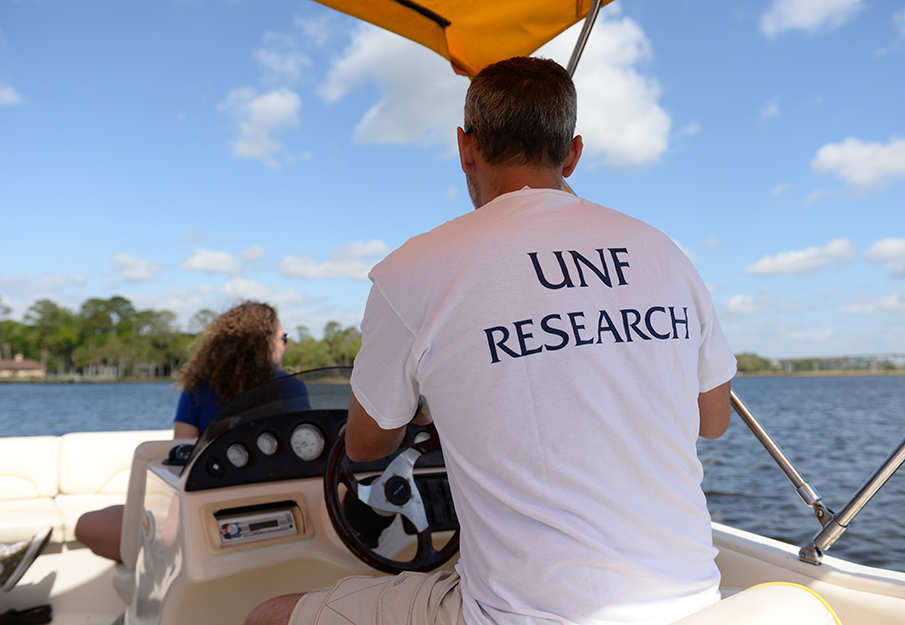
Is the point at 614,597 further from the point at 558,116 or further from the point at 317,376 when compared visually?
the point at 317,376

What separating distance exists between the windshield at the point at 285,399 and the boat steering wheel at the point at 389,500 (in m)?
0.22

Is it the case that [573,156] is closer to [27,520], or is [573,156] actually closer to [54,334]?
[27,520]

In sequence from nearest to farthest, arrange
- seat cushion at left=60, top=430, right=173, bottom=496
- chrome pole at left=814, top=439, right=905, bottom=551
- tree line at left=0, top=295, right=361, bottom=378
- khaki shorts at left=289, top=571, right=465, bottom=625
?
khaki shorts at left=289, top=571, right=465, bottom=625 → chrome pole at left=814, top=439, right=905, bottom=551 → seat cushion at left=60, top=430, right=173, bottom=496 → tree line at left=0, top=295, right=361, bottom=378

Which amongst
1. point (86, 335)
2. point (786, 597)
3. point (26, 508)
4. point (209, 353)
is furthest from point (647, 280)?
point (86, 335)

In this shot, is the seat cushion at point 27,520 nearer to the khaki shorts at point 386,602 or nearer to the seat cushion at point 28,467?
the seat cushion at point 28,467

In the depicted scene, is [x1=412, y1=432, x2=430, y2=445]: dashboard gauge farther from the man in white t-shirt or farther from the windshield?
the man in white t-shirt

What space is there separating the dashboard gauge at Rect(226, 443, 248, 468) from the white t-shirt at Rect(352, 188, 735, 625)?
76cm

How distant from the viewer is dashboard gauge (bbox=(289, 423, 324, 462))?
1558 millimetres

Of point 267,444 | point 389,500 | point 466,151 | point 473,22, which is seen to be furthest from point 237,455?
point 473,22

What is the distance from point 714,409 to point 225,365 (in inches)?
77.8

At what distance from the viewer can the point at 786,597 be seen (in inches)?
29.9

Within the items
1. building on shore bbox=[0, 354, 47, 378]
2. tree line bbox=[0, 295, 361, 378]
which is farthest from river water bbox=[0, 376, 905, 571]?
building on shore bbox=[0, 354, 47, 378]

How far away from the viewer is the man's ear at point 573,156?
3.37 ft

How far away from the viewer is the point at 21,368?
56781 mm
